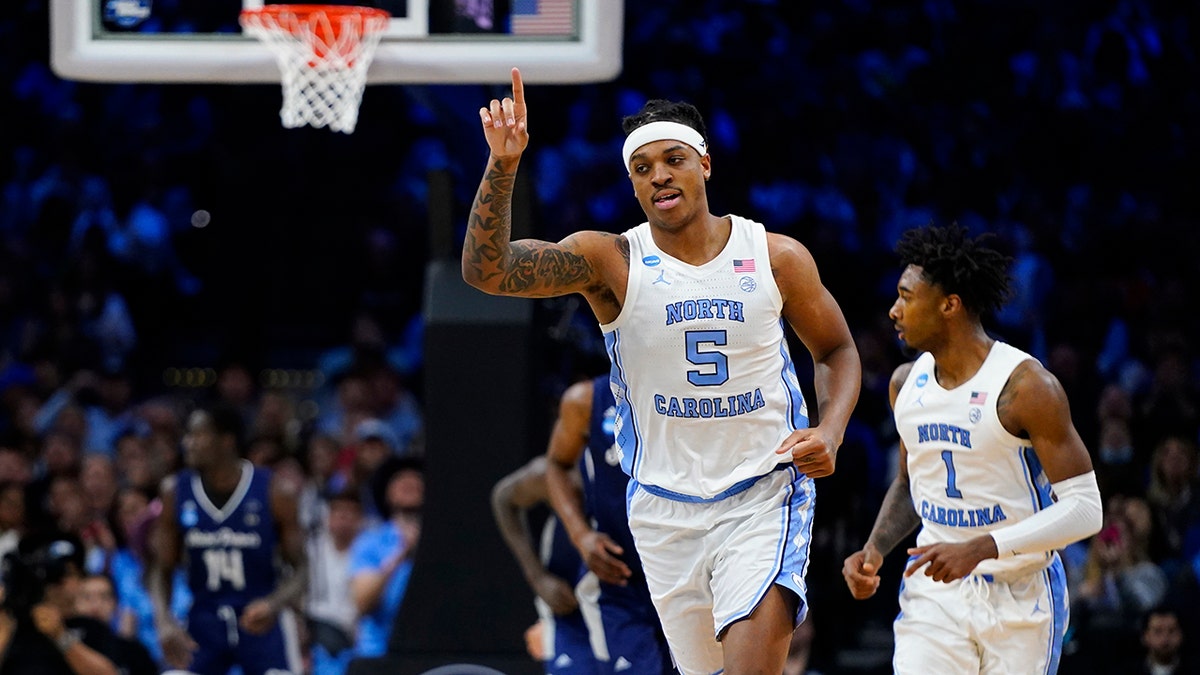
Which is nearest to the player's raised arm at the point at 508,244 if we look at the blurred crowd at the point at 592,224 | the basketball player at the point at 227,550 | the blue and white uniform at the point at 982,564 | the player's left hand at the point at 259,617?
the blue and white uniform at the point at 982,564

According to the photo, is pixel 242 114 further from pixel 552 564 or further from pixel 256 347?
pixel 552 564

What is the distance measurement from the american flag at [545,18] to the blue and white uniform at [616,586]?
188 cm

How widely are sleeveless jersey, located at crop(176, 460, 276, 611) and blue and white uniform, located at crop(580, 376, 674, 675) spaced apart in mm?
2653

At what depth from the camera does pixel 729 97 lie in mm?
14258

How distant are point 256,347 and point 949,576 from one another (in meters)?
9.86

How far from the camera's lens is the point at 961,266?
586 cm

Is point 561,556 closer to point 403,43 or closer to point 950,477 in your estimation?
point 950,477

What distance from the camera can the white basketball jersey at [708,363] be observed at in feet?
16.9

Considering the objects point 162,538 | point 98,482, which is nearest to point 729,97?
point 98,482

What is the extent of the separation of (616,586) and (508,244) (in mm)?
2103

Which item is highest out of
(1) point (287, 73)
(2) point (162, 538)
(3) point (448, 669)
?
(1) point (287, 73)

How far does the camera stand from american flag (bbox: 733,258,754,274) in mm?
5199

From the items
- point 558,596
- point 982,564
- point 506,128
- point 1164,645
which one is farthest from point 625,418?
point 1164,645

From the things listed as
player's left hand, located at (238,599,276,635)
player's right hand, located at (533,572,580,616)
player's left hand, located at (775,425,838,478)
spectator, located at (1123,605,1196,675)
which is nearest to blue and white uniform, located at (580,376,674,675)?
player's right hand, located at (533,572,580,616)
